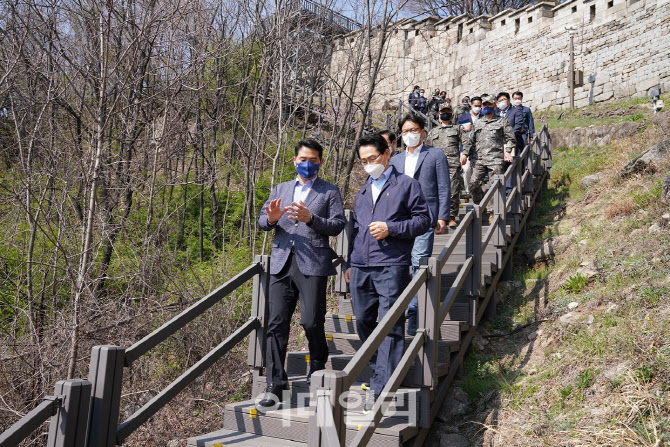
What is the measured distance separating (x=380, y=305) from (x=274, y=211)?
3.16ft

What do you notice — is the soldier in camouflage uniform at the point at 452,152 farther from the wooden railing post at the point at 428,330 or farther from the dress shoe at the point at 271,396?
the dress shoe at the point at 271,396

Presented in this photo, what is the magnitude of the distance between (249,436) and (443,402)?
154cm

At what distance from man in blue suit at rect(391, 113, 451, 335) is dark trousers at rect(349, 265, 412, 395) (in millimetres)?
1114

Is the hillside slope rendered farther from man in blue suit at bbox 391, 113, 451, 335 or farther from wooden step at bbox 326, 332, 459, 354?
man in blue suit at bbox 391, 113, 451, 335

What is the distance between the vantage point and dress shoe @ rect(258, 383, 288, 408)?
162 inches

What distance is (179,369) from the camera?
678 centimetres

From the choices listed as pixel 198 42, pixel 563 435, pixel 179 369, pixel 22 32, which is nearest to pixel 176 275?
pixel 179 369

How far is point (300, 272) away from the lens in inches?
164

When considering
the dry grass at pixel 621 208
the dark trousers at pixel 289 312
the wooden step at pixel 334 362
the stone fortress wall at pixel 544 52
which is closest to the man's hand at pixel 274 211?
the dark trousers at pixel 289 312

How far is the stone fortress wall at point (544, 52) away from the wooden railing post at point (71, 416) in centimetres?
1361

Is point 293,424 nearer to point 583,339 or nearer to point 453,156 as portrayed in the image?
point 583,339

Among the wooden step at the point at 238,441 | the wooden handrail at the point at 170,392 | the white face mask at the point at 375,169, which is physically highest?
the white face mask at the point at 375,169

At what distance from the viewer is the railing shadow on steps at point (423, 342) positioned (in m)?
2.79

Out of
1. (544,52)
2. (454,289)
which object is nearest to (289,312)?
(454,289)
